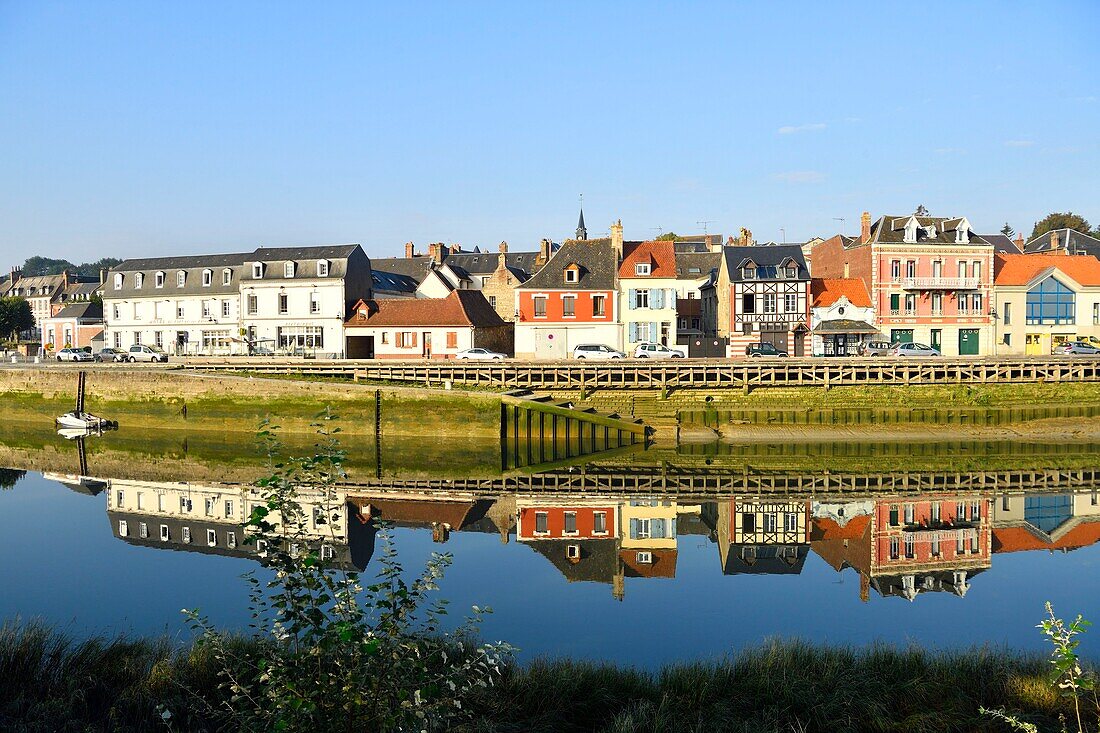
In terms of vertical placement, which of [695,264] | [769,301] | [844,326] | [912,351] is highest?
[695,264]

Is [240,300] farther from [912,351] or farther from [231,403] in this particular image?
[912,351]

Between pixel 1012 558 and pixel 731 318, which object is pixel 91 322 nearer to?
pixel 731 318

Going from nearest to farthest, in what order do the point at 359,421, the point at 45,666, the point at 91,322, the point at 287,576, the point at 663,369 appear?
the point at 287,576 → the point at 45,666 → the point at 359,421 → the point at 663,369 → the point at 91,322

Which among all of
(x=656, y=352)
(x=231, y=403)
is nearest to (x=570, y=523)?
(x=656, y=352)

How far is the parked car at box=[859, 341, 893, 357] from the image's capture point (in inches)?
1738

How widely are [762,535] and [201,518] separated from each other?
48.4ft

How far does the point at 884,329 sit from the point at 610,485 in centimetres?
2702

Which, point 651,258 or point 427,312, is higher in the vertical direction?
point 651,258

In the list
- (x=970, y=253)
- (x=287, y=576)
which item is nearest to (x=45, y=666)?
(x=287, y=576)

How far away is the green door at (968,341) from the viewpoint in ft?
159

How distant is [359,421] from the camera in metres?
36.2

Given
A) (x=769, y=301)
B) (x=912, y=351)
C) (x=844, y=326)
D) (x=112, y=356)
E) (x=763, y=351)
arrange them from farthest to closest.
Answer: (x=112, y=356)
(x=769, y=301)
(x=844, y=326)
(x=763, y=351)
(x=912, y=351)

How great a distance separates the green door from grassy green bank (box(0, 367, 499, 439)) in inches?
1152

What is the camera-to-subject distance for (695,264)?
204ft
